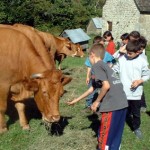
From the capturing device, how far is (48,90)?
616cm

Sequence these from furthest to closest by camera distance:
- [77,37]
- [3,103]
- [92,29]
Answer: [92,29] < [77,37] < [3,103]

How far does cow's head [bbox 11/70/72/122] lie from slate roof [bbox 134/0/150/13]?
89.5 feet

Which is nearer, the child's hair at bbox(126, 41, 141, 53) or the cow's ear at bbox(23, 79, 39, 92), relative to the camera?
the cow's ear at bbox(23, 79, 39, 92)

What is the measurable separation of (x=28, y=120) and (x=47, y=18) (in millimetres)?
31344

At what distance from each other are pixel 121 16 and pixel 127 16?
2.96 feet

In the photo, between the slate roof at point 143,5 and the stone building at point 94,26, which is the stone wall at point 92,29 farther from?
the slate roof at point 143,5

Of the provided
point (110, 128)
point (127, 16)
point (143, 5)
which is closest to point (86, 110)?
point (110, 128)

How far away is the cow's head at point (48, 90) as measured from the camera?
6086 mm

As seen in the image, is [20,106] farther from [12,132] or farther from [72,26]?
[72,26]

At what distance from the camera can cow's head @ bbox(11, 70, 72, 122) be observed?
609 centimetres

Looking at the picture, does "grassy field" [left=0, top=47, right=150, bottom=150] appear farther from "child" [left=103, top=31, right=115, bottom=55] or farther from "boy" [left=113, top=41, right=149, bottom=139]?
"child" [left=103, top=31, right=115, bottom=55]

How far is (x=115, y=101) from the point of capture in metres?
5.63

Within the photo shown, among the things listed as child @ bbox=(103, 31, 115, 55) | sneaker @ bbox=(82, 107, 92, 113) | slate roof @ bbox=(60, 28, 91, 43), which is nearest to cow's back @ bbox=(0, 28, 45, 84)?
sneaker @ bbox=(82, 107, 92, 113)

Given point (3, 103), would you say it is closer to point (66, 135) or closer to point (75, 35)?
point (66, 135)
